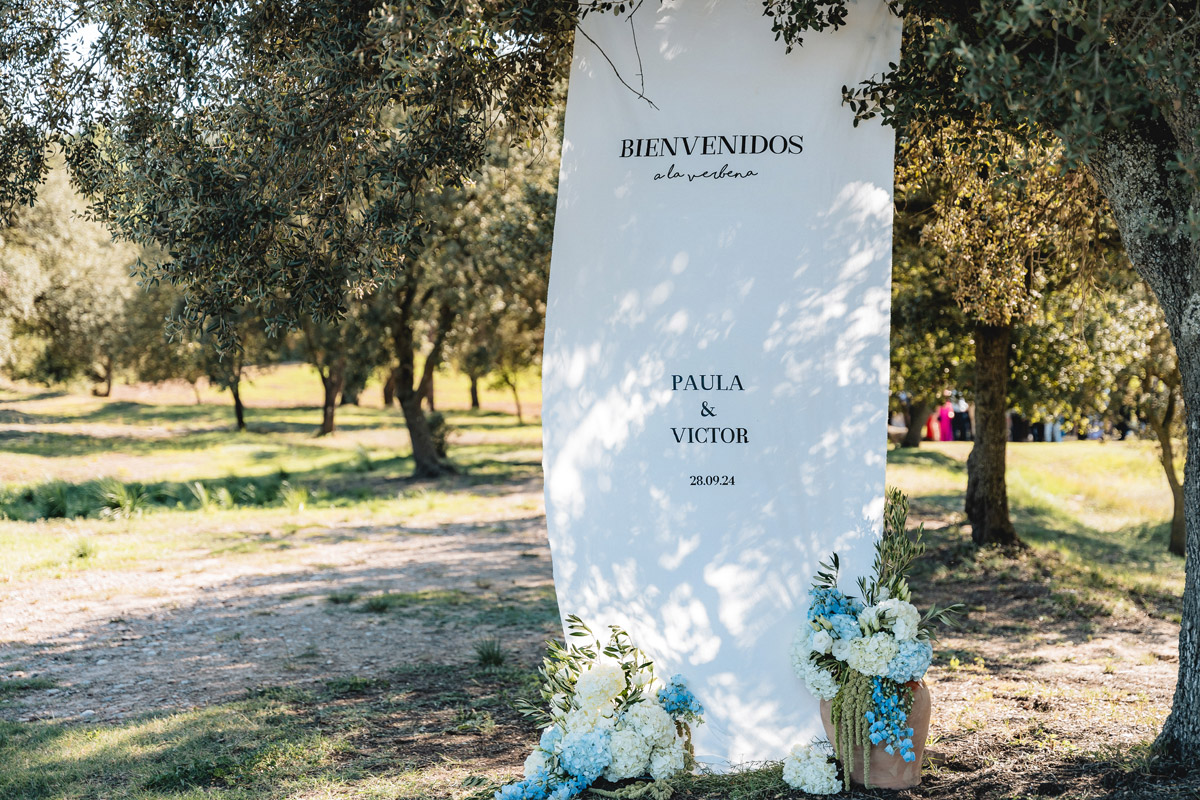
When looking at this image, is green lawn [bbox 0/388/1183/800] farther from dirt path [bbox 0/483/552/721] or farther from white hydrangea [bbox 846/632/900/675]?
white hydrangea [bbox 846/632/900/675]

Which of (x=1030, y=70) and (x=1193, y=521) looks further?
(x=1193, y=521)

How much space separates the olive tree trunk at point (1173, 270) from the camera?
13.5 feet

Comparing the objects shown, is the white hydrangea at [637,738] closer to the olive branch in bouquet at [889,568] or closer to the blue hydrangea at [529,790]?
the blue hydrangea at [529,790]

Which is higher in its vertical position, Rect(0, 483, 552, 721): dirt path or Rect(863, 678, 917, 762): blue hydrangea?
Rect(863, 678, 917, 762): blue hydrangea

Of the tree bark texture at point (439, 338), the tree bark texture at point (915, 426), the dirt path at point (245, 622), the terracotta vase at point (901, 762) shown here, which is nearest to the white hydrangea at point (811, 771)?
the terracotta vase at point (901, 762)

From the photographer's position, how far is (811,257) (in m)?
4.86

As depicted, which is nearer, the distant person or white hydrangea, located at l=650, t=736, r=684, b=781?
white hydrangea, located at l=650, t=736, r=684, b=781

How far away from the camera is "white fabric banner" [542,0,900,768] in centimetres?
480

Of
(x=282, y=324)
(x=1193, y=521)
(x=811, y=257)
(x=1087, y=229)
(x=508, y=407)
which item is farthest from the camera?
(x=508, y=407)

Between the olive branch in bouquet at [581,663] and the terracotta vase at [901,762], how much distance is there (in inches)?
45.8

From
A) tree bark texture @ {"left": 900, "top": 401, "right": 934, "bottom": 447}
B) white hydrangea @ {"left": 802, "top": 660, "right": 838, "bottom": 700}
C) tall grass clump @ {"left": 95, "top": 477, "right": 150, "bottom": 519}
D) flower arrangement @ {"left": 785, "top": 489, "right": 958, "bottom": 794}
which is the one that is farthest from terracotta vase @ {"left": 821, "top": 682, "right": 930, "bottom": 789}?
tree bark texture @ {"left": 900, "top": 401, "right": 934, "bottom": 447}

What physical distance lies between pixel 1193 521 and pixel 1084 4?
8.27 feet

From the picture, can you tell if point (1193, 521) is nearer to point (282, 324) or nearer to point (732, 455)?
point (732, 455)

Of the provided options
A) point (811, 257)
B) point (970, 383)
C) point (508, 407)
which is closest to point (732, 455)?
point (811, 257)
